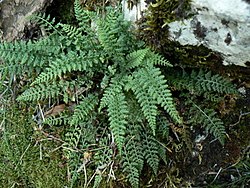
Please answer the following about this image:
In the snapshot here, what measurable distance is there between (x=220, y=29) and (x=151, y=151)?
3.78 feet

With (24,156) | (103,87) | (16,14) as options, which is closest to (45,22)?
(16,14)

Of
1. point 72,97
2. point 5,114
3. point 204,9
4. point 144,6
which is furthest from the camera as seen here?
point 5,114

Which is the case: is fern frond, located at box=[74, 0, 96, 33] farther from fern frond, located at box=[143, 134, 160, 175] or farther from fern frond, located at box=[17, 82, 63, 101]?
fern frond, located at box=[143, 134, 160, 175]

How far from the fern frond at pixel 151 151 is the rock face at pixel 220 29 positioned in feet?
2.81

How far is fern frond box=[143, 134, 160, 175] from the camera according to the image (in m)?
3.90

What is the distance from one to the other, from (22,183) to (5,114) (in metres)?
0.65

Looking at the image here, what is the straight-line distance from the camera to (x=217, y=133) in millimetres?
3875

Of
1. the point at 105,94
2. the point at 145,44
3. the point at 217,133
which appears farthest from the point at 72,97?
the point at 217,133

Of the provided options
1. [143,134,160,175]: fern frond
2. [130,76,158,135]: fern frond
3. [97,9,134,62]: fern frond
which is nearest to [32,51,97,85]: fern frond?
[97,9,134,62]: fern frond

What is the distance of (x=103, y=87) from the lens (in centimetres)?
387

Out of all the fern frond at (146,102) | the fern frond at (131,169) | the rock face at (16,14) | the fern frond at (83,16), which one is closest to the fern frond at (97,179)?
the fern frond at (131,169)

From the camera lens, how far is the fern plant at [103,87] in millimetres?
3705

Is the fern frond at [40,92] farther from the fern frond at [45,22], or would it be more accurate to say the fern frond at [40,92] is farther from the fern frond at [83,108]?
the fern frond at [45,22]

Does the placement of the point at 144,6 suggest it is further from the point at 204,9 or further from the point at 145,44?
the point at 204,9
